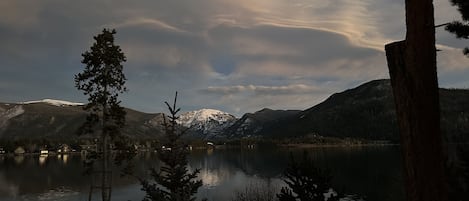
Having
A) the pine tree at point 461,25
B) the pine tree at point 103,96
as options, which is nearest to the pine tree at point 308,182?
the pine tree at point 461,25

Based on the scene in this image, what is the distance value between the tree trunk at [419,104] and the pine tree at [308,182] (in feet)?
18.1

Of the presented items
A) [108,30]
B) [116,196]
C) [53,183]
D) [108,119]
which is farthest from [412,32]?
[53,183]

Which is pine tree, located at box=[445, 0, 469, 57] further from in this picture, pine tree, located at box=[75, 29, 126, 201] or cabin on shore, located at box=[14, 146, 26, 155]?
cabin on shore, located at box=[14, 146, 26, 155]

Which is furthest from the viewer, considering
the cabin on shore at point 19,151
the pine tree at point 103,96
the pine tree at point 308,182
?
the cabin on shore at point 19,151

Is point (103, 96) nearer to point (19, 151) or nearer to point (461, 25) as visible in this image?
point (461, 25)

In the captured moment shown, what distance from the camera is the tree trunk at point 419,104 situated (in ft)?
17.3

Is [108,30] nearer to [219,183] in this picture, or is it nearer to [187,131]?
[187,131]

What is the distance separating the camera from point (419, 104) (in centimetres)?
535

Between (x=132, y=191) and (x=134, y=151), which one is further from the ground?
(x=134, y=151)

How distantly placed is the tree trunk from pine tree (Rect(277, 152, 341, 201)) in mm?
5520

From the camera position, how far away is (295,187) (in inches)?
434

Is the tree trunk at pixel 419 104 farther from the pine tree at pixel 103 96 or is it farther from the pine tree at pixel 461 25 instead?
the pine tree at pixel 103 96

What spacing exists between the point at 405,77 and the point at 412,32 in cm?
56

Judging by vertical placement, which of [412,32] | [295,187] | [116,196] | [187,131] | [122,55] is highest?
[122,55]
